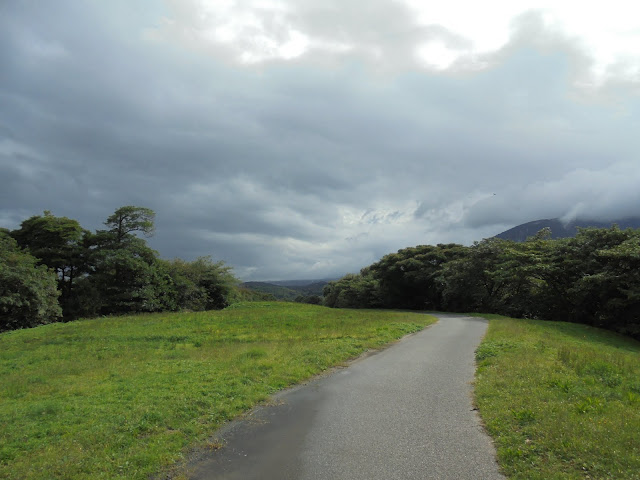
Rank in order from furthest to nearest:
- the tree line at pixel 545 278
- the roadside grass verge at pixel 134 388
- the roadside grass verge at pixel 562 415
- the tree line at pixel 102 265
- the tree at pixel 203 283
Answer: the tree at pixel 203 283
the tree line at pixel 102 265
the tree line at pixel 545 278
the roadside grass verge at pixel 134 388
the roadside grass verge at pixel 562 415

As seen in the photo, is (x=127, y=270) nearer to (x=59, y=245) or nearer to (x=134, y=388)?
(x=59, y=245)

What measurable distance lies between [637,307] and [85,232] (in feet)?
182

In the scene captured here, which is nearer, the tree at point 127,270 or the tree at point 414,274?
the tree at point 127,270

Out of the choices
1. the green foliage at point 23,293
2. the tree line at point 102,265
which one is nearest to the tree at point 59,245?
the tree line at point 102,265

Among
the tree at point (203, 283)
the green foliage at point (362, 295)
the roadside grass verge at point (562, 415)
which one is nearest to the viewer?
the roadside grass verge at point (562, 415)

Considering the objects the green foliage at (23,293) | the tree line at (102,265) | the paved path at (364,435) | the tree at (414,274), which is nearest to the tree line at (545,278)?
the tree at (414,274)

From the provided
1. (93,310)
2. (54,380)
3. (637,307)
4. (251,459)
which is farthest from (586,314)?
(93,310)

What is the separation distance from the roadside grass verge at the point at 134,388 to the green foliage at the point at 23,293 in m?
10.1

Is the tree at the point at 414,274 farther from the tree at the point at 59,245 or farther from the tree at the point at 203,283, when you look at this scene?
the tree at the point at 59,245

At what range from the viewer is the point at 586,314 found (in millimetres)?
31922

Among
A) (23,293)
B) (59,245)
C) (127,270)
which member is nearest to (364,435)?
(23,293)

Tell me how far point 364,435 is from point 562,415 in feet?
12.1

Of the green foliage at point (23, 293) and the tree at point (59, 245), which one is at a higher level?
the tree at point (59, 245)

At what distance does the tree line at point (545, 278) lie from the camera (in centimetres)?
2662
